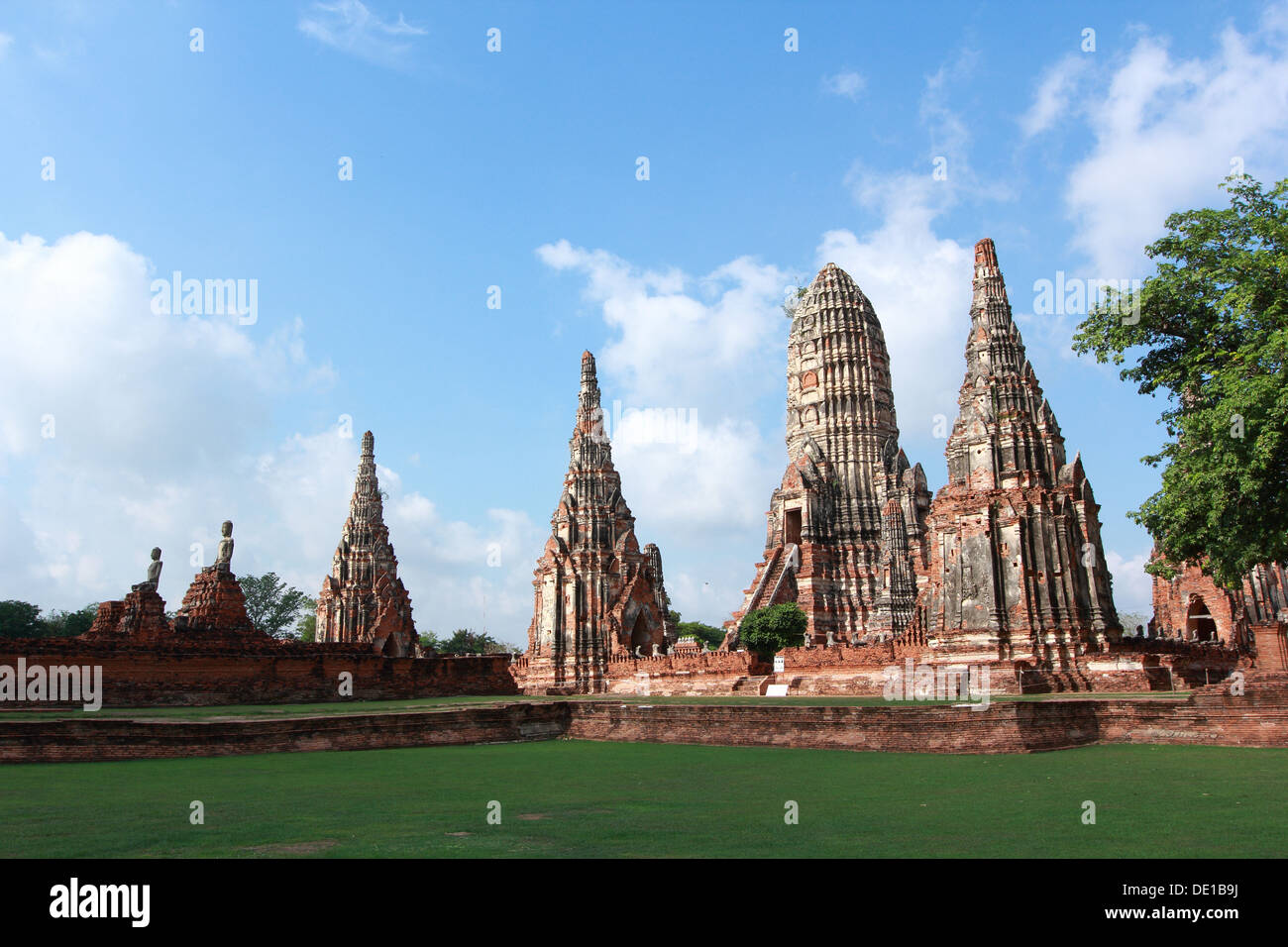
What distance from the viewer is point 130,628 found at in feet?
84.6

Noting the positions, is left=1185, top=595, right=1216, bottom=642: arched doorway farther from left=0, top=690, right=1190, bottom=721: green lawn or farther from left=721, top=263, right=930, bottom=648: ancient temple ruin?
left=0, top=690, right=1190, bottom=721: green lawn

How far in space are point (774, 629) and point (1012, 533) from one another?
19.9 meters

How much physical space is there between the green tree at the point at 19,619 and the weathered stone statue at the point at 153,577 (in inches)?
1598

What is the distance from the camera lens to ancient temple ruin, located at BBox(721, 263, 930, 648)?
45.9m

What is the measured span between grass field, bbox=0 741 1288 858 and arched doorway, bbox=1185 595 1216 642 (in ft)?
105

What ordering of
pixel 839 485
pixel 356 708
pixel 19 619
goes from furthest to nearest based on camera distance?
pixel 19 619, pixel 839 485, pixel 356 708

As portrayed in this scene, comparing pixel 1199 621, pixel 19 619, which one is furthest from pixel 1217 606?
pixel 19 619

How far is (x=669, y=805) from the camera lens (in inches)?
326

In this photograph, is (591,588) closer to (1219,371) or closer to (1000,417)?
(1000,417)

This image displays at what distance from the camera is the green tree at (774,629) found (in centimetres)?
4381

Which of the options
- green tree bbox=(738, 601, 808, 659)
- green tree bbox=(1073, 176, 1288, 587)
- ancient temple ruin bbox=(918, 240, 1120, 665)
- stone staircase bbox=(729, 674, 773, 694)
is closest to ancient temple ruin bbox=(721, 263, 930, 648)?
green tree bbox=(738, 601, 808, 659)

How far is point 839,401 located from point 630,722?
37.1 m
